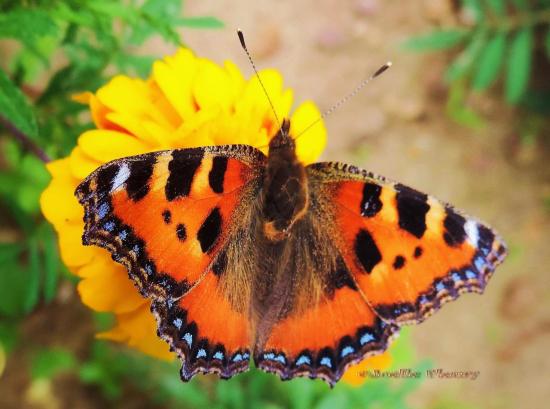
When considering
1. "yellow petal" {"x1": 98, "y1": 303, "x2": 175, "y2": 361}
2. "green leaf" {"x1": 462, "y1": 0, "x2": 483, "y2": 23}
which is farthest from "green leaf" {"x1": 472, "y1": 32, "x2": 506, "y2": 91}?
"yellow petal" {"x1": 98, "y1": 303, "x2": 175, "y2": 361}

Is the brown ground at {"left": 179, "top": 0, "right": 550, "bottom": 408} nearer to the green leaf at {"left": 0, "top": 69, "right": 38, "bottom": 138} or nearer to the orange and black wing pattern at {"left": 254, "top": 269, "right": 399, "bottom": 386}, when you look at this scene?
the green leaf at {"left": 0, "top": 69, "right": 38, "bottom": 138}

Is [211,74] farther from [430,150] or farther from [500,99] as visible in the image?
[500,99]

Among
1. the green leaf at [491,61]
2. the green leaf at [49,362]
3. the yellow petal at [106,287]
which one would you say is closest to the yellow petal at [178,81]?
the yellow petal at [106,287]

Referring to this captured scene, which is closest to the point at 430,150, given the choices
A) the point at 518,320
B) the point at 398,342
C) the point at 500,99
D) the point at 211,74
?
the point at 500,99

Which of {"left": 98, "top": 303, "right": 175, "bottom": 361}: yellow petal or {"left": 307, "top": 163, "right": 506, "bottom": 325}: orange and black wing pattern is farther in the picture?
{"left": 98, "top": 303, "right": 175, "bottom": 361}: yellow petal

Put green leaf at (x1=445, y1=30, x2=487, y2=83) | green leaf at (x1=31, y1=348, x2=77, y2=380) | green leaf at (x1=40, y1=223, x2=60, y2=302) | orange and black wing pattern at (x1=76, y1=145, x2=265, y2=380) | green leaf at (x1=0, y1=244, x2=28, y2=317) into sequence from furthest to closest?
1. green leaf at (x1=445, y1=30, x2=487, y2=83)
2. green leaf at (x1=31, y1=348, x2=77, y2=380)
3. green leaf at (x1=0, y1=244, x2=28, y2=317)
4. green leaf at (x1=40, y1=223, x2=60, y2=302)
5. orange and black wing pattern at (x1=76, y1=145, x2=265, y2=380)

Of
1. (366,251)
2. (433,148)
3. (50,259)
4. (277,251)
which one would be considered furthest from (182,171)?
(433,148)

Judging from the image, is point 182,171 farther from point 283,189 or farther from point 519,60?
point 519,60
